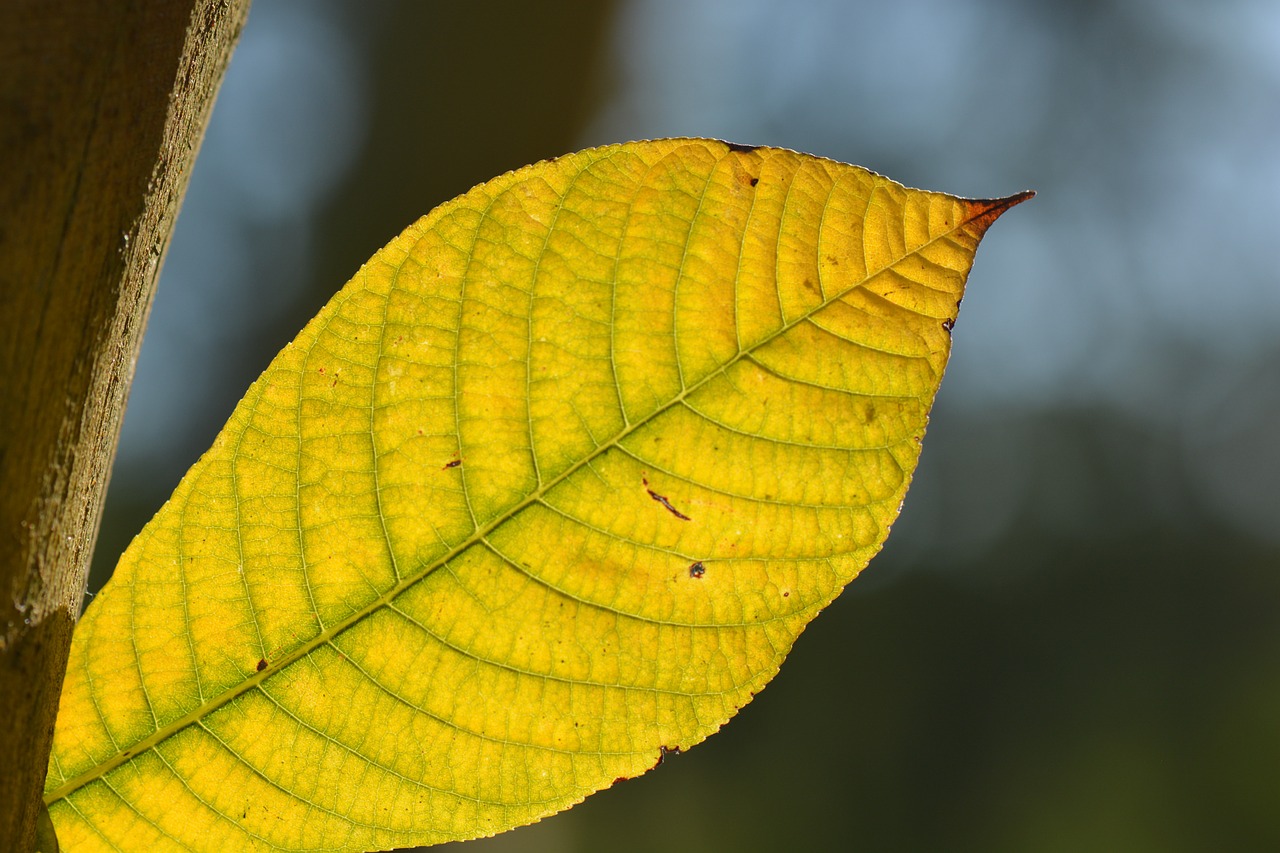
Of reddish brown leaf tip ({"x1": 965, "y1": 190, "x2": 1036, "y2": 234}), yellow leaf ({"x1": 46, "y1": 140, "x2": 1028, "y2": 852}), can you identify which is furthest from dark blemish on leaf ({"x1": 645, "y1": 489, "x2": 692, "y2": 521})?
reddish brown leaf tip ({"x1": 965, "y1": 190, "x2": 1036, "y2": 234})

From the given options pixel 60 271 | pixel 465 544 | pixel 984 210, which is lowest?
pixel 465 544

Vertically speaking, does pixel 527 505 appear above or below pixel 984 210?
below

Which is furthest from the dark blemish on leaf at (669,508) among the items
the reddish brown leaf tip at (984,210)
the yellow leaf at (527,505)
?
the reddish brown leaf tip at (984,210)

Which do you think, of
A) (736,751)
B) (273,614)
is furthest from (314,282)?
(736,751)

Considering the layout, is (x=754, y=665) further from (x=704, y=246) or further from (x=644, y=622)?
(x=704, y=246)

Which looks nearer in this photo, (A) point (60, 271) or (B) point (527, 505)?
(A) point (60, 271)

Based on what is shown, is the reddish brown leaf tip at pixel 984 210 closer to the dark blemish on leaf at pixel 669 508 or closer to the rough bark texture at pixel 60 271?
the dark blemish on leaf at pixel 669 508

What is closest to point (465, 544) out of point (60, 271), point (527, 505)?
point (527, 505)

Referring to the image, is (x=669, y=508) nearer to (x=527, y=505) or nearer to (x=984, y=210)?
(x=527, y=505)
